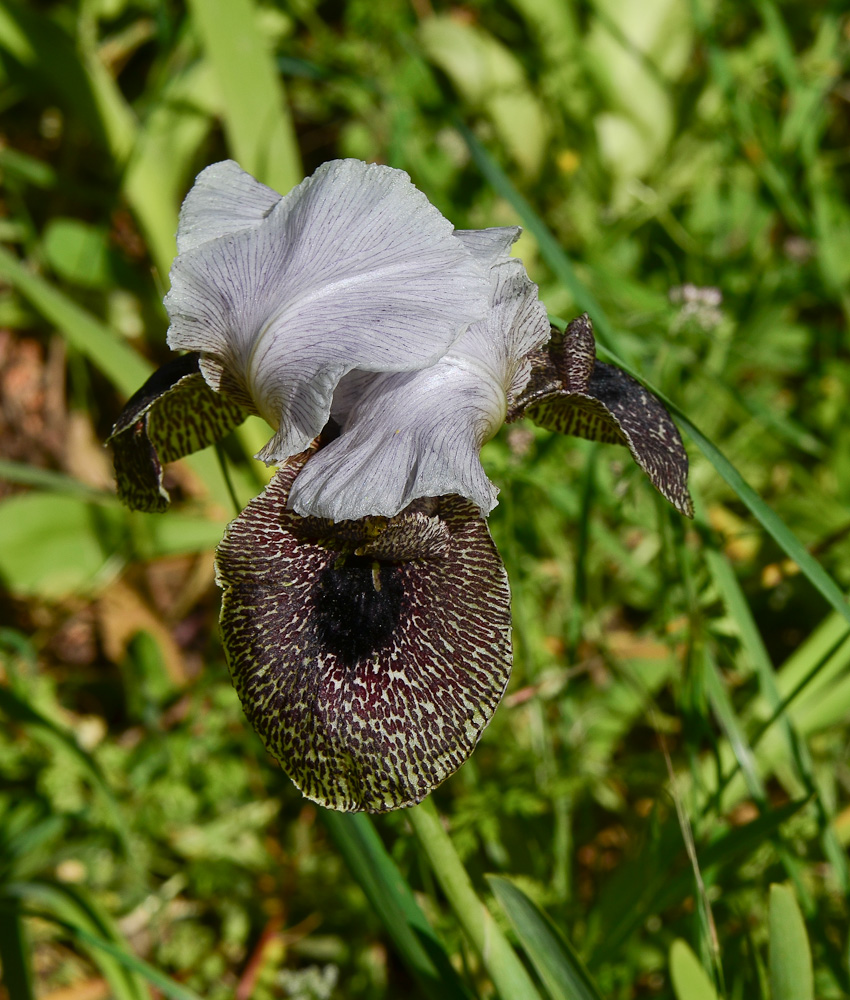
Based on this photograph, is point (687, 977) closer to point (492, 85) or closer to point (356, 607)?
point (356, 607)

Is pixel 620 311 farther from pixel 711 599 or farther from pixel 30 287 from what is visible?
pixel 30 287

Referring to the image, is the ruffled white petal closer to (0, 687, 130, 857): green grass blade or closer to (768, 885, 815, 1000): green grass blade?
(0, 687, 130, 857): green grass blade

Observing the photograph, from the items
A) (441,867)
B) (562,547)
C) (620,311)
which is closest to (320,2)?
(620,311)

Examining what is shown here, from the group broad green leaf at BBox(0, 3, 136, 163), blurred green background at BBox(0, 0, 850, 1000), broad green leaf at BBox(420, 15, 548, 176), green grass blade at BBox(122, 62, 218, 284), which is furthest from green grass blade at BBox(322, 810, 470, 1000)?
broad green leaf at BBox(420, 15, 548, 176)

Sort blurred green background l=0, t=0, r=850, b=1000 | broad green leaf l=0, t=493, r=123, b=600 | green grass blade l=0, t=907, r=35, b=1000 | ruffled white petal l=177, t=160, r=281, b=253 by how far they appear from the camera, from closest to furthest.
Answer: ruffled white petal l=177, t=160, r=281, b=253
green grass blade l=0, t=907, r=35, b=1000
blurred green background l=0, t=0, r=850, b=1000
broad green leaf l=0, t=493, r=123, b=600

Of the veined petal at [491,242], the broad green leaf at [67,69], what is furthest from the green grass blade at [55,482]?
the veined petal at [491,242]

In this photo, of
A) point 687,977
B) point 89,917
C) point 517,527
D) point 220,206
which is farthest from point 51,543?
point 687,977

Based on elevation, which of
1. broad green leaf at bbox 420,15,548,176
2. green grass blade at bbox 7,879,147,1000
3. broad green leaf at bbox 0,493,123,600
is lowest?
green grass blade at bbox 7,879,147,1000
